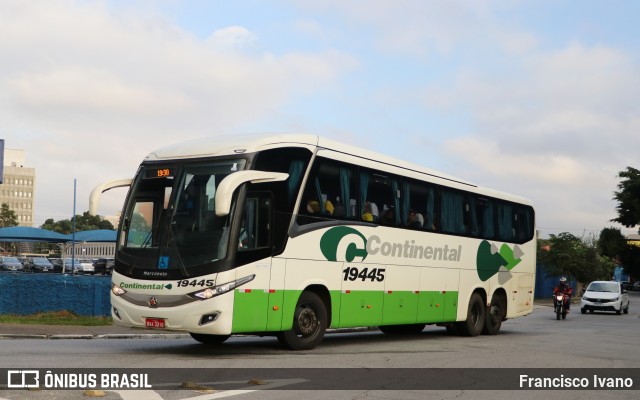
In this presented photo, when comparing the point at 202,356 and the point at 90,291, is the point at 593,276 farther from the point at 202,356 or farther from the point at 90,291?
the point at 202,356

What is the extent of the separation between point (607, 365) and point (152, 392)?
27.5 feet

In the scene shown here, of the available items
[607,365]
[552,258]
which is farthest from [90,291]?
[552,258]

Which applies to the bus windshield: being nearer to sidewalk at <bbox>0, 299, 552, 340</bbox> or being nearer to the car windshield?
sidewalk at <bbox>0, 299, 552, 340</bbox>

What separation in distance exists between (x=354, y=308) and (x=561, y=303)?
19.5 meters

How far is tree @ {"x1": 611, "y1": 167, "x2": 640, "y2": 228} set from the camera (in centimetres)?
9394

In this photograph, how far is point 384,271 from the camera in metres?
17.8

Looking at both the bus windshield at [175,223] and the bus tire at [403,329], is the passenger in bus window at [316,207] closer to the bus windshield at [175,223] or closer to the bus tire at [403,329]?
the bus windshield at [175,223]

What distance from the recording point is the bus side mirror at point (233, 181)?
1290cm

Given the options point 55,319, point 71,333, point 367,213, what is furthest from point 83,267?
point 367,213

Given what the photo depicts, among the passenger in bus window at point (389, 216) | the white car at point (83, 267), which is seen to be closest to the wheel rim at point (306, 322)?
the passenger in bus window at point (389, 216)

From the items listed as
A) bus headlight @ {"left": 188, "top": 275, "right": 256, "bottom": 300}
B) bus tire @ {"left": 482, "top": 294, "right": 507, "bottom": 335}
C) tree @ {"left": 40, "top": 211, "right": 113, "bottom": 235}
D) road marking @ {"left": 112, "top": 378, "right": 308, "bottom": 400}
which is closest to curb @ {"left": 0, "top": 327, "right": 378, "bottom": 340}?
bus headlight @ {"left": 188, "top": 275, "right": 256, "bottom": 300}

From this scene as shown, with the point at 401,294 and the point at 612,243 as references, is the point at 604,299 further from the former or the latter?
the point at 612,243

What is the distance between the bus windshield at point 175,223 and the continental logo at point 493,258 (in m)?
9.62

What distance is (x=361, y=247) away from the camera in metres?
17.0
